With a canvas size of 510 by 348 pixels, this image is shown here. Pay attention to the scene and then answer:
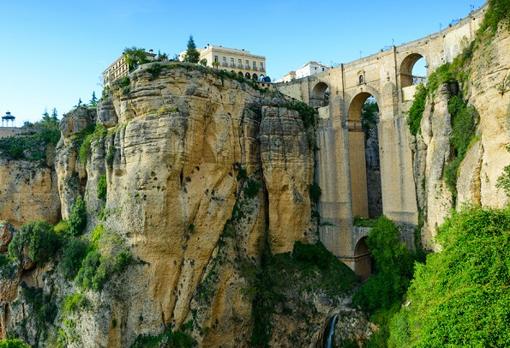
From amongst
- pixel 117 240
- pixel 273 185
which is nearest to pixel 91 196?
pixel 117 240

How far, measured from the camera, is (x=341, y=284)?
27797 millimetres

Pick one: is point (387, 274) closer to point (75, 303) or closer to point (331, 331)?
point (331, 331)

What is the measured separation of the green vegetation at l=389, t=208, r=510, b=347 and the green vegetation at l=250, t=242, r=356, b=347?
8953 millimetres

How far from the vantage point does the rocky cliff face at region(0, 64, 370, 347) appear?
24922mm

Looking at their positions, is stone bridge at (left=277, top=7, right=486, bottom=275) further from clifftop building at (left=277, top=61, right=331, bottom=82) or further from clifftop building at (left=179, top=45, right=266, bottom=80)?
clifftop building at (left=277, top=61, right=331, bottom=82)

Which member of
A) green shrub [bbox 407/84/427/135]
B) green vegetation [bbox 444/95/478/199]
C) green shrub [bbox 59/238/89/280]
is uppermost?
green shrub [bbox 407/84/427/135]

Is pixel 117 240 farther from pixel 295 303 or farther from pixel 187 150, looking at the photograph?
pixel 295 303

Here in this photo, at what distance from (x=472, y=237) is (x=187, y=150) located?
584 inches

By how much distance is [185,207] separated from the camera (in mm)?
25812

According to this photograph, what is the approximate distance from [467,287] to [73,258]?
69.5 ft

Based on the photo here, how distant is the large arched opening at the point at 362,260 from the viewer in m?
29.3

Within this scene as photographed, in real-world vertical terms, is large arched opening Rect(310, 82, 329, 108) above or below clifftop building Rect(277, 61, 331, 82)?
below

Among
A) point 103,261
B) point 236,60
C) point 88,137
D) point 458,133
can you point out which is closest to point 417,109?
point 458,133

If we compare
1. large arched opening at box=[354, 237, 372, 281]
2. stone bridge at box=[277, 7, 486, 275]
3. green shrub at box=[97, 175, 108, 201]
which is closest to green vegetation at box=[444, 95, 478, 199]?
stone bridge at box=[277, 7, 486, 275]
